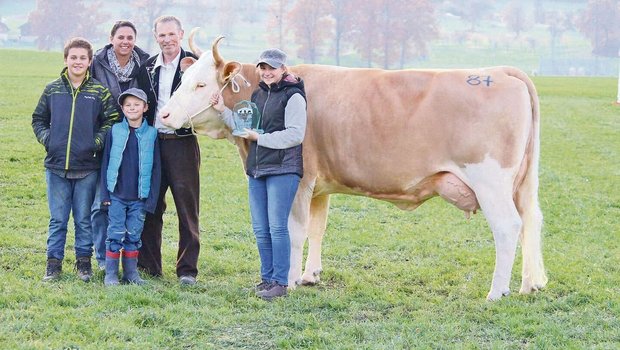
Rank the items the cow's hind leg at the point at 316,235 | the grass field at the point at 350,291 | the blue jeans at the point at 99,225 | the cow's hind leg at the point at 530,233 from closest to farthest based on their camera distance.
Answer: the grass field at the point at 350,291
the cow's hind leg at the point at 530,233
the blue jeans at the point at 99,225
the cow's hind leg at the point at 316,235

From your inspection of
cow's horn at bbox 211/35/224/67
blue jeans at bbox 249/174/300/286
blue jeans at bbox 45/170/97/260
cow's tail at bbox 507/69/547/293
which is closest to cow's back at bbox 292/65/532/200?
cow's tail at bbox 507/69/547/293

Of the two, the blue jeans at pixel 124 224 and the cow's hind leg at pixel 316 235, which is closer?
the blue jeans at pixel 124 224

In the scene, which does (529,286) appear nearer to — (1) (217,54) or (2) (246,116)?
(2) (246,116)

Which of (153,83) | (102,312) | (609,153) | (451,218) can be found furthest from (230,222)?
(609,153)

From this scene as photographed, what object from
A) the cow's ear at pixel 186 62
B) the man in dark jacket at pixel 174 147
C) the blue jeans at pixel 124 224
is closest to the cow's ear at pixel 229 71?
the cow's ear at pixel 186 62

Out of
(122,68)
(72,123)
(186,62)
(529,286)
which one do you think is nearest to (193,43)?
(186,62)

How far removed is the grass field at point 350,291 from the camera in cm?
618

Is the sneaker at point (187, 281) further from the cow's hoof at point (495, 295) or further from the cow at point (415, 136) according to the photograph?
the cow's hoof at point (495, 295)

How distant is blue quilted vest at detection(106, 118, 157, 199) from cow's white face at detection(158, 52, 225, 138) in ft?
Answer: 0.69

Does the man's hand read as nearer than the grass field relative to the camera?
No

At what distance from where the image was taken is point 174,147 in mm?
7578

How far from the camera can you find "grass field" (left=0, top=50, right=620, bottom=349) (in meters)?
6.18

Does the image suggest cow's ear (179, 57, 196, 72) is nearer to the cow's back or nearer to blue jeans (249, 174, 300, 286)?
the cow's back

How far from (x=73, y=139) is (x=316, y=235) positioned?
2.30 metres
